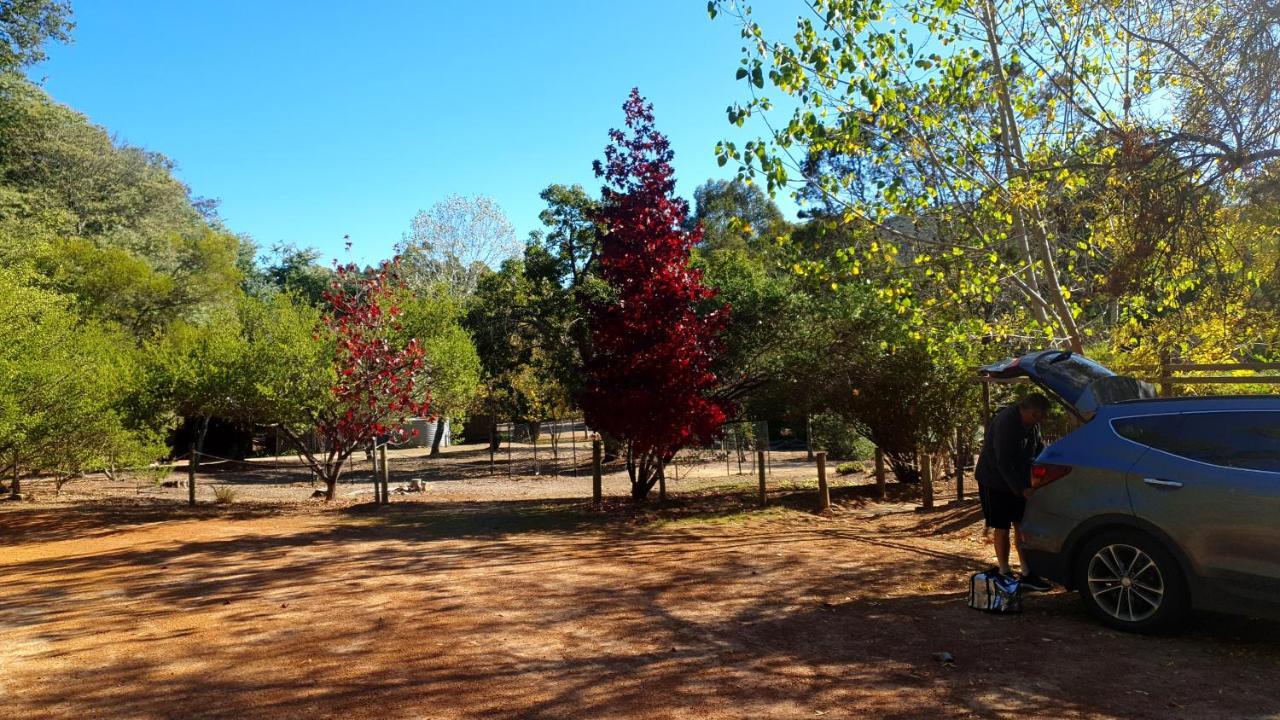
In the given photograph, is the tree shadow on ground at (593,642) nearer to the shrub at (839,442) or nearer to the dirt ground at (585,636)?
the dirt ground at (585,636)

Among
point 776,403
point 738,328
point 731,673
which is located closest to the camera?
point 731,673

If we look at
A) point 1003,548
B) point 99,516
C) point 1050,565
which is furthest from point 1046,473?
point 99,516

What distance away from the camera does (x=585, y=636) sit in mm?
5578

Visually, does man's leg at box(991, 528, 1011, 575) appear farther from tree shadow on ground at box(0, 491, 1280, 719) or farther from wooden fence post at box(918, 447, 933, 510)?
wooden fence post at box(918, 447, 933, 510)

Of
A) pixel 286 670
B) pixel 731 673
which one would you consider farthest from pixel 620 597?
pixel 286 670

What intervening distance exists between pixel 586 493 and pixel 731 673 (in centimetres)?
1438

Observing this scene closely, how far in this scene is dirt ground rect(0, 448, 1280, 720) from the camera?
431cm

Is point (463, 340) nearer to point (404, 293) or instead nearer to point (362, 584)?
point (404, 293)

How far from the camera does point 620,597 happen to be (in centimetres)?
677

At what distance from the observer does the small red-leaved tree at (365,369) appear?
14547 millimetres

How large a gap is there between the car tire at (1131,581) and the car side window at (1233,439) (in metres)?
0.65

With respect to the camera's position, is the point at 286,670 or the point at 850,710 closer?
the point at 850,710

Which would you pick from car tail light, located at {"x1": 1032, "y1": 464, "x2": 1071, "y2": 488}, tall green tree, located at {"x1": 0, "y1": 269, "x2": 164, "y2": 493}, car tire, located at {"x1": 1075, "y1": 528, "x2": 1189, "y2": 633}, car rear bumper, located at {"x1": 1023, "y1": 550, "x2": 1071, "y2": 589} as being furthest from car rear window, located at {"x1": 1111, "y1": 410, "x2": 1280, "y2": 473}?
tall green tree, located at {"x1": 0, "y1": 269, "x2": 164, "y2": 493}

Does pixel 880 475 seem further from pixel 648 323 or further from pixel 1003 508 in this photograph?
pixel 1003 508
